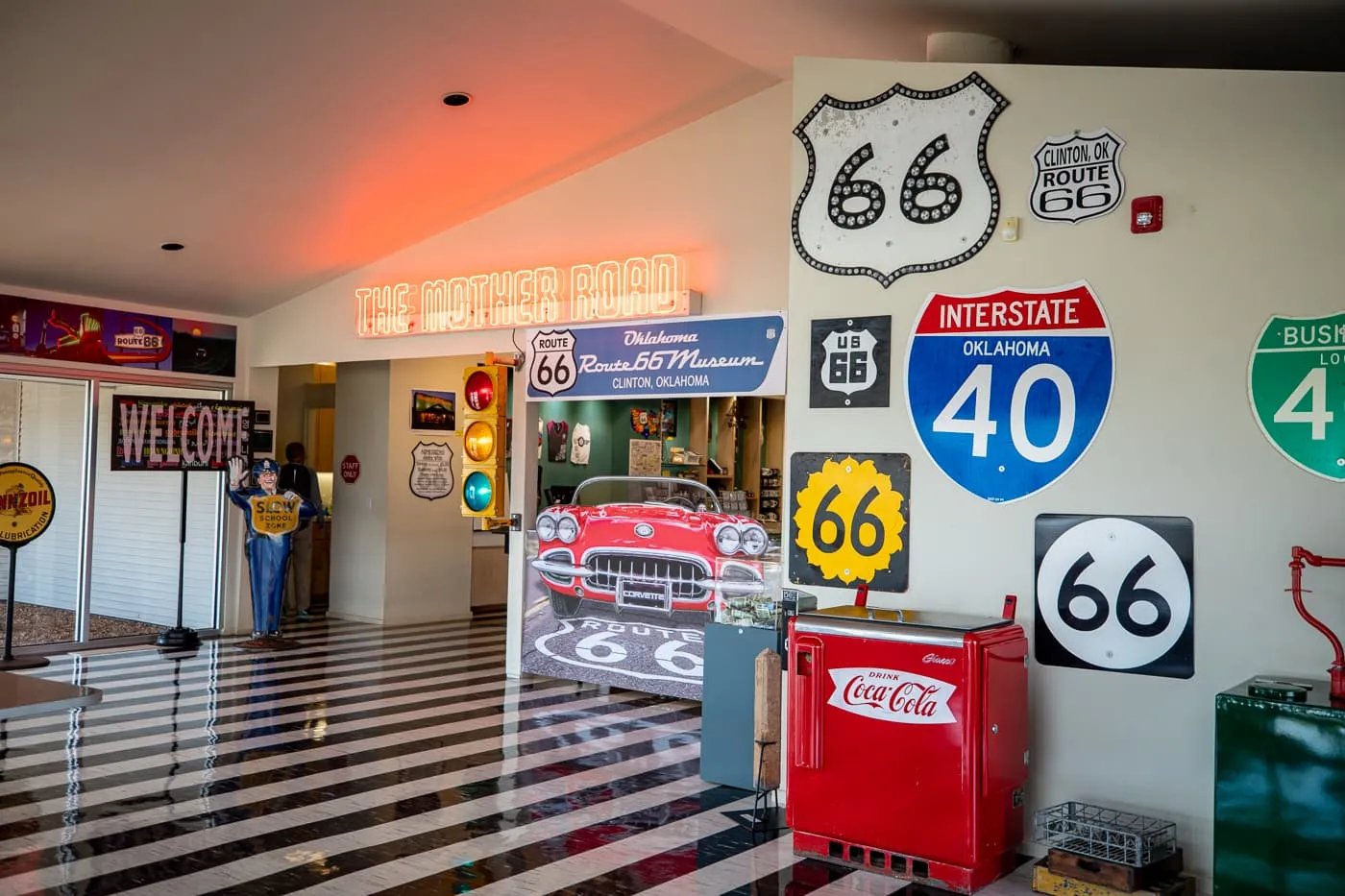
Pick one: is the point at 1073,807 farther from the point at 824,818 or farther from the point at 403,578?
the point at 403,578

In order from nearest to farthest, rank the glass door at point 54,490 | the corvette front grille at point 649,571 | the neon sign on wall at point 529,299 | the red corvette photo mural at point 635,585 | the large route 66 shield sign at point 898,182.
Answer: the large route 66 shield sign at point 898,182 < the red corvette photo mural at point 635,585 < the corvette front grille at point 649,571 < the neon sign on wall at point 529,299 < the glass door at point 54,490

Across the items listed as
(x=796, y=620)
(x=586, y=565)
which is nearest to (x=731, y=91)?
(x=586, y=565)

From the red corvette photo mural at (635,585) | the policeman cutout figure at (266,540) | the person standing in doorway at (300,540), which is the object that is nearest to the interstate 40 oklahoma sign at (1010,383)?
the red corvette photo mural at (635,585)

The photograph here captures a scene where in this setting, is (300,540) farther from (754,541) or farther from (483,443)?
(754,541)

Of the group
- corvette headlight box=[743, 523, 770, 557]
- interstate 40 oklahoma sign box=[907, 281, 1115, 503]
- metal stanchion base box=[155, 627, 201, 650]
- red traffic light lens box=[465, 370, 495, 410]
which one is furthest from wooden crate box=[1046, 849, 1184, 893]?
metal stanchion base box=[155, 627, 201, 650]

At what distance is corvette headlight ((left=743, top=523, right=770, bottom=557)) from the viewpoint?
682cm

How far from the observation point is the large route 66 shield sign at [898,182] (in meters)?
4.64

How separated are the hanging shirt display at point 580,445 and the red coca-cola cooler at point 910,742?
543cm

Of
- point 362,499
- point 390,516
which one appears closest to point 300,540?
point 362,499

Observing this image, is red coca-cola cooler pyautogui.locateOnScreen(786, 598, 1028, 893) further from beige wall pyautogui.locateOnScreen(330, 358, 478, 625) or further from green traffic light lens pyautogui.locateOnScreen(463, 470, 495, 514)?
beige wall pyautogui.locateOnScreen(330, 358, 478, 625)

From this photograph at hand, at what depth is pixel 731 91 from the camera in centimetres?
696

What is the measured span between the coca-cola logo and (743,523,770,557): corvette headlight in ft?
8.40

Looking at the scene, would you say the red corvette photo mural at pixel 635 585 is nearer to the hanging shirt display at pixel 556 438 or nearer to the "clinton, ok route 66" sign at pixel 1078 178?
the hanging shirt display at pixel 556 438

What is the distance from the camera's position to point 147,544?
9477 mm
